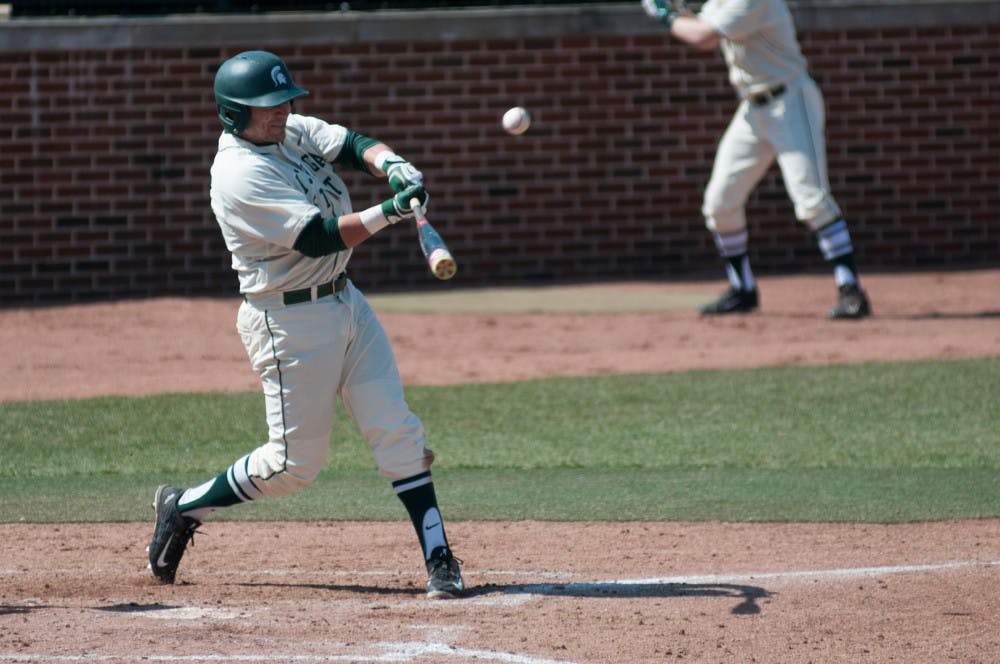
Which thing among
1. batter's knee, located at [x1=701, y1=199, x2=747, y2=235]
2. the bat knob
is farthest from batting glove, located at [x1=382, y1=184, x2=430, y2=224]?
batter's knee, located at [x1=701, y1=199, x2=747, y2=235]

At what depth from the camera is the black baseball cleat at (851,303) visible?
11367mm

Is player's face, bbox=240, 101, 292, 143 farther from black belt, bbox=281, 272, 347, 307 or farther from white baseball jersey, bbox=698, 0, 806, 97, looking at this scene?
white baseball jersey, bbox=698, 0, 806, 97

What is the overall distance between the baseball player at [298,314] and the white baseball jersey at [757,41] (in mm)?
6035

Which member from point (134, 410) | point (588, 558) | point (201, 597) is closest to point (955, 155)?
point (134, 410)

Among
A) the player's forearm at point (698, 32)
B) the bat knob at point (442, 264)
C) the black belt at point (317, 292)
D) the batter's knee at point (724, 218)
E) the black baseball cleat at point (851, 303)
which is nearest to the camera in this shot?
the bat knob at point (442, 264)

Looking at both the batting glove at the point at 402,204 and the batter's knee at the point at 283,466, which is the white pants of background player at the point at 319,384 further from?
the batting glove at the point at 402,204

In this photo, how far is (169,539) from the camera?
5512 mm

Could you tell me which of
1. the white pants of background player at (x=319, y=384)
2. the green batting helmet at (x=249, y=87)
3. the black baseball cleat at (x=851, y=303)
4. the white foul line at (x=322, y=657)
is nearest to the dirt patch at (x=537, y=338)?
the black baseball cleat at (x=851, y=303)

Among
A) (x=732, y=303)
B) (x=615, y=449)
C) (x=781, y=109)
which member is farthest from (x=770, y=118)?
(x=615, y=449)

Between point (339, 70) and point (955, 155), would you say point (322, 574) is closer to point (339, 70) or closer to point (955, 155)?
point (339, 70)

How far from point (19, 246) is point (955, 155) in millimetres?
9057

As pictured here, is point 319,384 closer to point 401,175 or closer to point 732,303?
point 401,175

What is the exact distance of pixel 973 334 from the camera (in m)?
10.8

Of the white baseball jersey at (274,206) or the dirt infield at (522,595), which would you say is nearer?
the dirt infield at (522,595)
